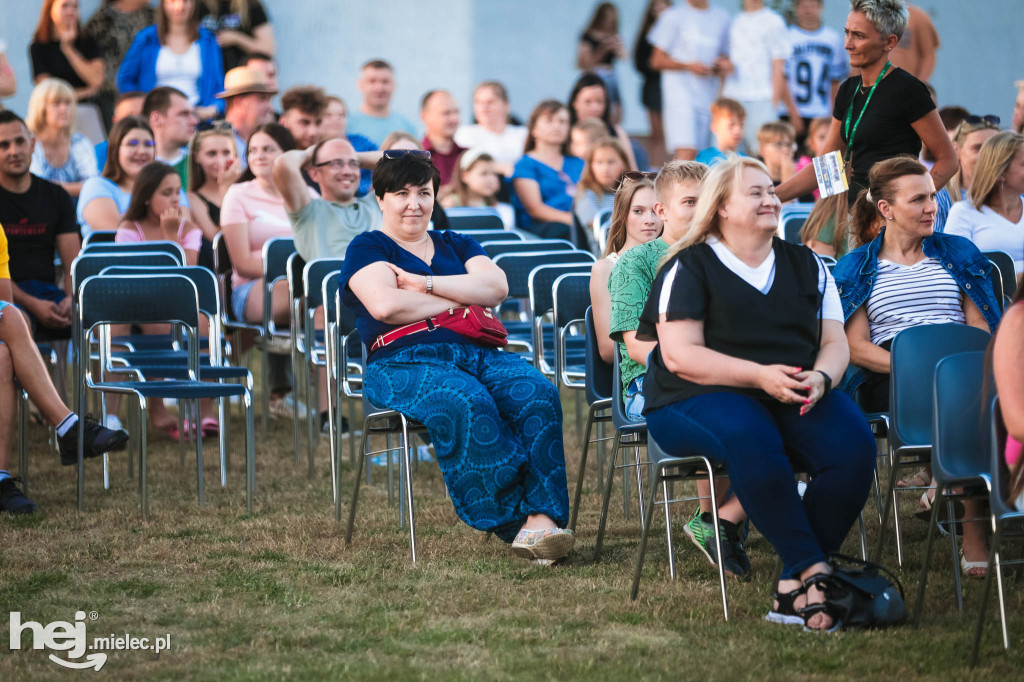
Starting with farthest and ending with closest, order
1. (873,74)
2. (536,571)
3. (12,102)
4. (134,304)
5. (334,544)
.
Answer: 1. (12,102)
2. (134,304)
3. (873,74)
4. (334,544)
5. (536,571)

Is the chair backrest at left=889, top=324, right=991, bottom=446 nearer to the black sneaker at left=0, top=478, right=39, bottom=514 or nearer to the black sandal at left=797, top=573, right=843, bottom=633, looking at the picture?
the black sandal at left=797, top=573, right=843, bottom=633

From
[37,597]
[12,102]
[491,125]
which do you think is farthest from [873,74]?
[12,102]

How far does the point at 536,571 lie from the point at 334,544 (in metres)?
0.76

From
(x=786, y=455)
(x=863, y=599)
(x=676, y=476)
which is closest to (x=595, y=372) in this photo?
(x=676, y=476)

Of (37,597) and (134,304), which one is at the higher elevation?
(134,304)

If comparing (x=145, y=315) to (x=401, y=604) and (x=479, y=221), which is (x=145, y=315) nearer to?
(x=401, y=604)

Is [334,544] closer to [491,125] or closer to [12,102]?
[491,125]

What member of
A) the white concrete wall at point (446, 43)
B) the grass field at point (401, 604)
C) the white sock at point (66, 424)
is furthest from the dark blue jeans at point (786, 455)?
the white concrete wall at point (446, 43)

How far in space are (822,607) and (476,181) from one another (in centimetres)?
526

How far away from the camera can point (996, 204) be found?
19.0 feet

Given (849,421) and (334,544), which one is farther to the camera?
(334,544)

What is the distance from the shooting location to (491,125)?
946 centimetres

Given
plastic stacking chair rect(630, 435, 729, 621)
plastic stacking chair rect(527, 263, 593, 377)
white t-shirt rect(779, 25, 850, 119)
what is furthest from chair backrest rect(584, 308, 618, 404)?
white t-shirt rect(779, 25, 850, 119)

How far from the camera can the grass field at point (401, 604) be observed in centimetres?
315
